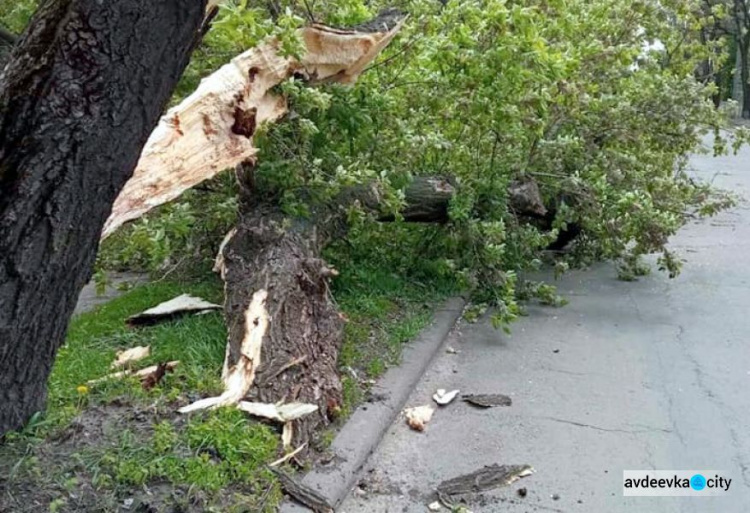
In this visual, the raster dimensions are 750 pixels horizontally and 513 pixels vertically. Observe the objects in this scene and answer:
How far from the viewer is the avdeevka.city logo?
3541mm

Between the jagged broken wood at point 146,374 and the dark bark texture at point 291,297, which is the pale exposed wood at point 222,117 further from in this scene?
the jagged broken wood at point 146,374

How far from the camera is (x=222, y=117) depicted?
4.53 m

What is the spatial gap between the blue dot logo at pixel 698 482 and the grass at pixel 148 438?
1669 mm

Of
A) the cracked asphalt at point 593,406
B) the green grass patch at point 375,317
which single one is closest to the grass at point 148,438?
the green grass patch at point 375,317

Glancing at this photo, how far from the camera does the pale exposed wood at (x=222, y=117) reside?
13.7ft

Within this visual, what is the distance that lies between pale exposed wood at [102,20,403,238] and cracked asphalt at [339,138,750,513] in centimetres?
175

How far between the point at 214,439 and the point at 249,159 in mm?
2094

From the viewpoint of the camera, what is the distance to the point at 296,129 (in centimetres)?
516

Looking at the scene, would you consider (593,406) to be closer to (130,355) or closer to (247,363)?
(247,363)

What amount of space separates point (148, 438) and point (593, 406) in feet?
7.94

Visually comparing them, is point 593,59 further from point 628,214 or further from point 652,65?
point 628,214

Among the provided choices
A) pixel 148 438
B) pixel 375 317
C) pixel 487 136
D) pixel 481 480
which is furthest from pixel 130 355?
pixel 487 136

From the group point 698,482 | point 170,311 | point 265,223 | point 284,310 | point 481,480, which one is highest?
point 265,223

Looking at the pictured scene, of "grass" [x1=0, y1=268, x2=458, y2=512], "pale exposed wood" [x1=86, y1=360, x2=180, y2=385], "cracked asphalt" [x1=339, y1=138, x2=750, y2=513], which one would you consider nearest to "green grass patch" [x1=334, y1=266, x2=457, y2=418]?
"grass" [x1=0, y1=268, x2=458, y2=512]
